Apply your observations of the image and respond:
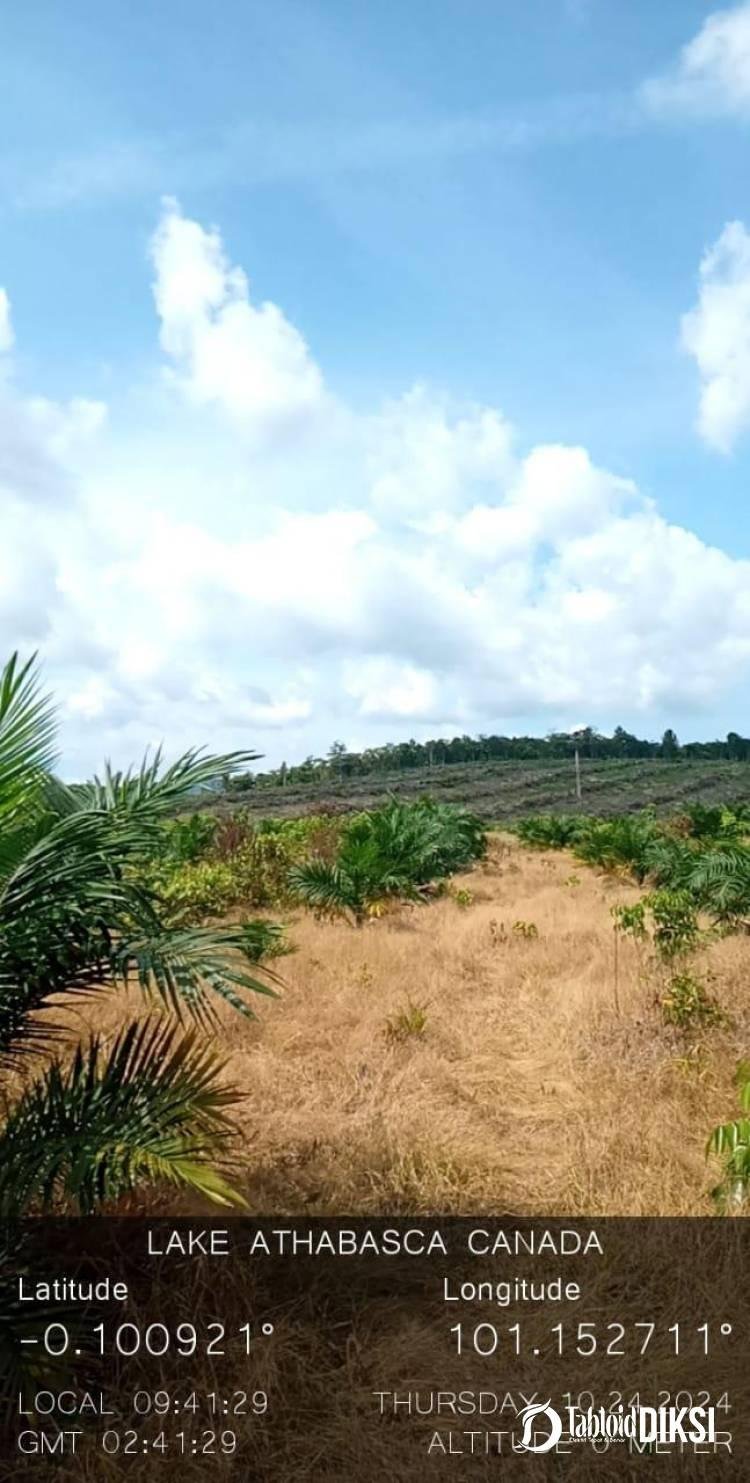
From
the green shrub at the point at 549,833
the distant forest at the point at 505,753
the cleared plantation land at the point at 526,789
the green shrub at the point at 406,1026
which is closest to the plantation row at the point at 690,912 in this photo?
the green shrub at the point at 406,1026

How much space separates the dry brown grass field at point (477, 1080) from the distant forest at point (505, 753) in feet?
177

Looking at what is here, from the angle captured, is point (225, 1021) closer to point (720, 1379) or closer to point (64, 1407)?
point (64, 1407)

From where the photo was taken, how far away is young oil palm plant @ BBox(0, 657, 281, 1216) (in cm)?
284

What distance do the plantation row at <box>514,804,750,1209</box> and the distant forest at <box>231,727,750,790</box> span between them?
4414cm

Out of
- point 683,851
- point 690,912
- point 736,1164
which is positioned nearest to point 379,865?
point 683,851

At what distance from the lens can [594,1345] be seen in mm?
3227

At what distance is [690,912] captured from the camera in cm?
893

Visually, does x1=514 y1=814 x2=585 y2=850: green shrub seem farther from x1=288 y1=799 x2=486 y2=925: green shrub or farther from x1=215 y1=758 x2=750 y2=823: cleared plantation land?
x1=215 y1=758 x2=750 y2=823: cleared plantation land

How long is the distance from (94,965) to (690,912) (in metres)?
6.78

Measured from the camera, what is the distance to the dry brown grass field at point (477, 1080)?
435 centimetres

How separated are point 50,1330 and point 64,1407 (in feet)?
0.73

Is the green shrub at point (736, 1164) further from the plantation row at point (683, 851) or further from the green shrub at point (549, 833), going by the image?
the green shrub at point (549, 833)

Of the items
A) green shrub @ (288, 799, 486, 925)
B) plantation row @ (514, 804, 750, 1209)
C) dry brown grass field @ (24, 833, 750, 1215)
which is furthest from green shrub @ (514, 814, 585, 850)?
dry brown grass field @ (24, 833, 750, 1215)

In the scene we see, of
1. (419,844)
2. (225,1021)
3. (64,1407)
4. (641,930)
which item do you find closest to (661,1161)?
(64,1407)
